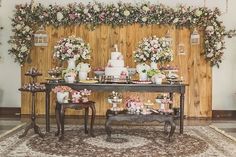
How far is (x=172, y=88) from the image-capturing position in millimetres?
6910

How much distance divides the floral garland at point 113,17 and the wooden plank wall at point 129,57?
0.68 ft

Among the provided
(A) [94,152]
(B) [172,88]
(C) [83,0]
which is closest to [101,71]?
(B) [172,88]

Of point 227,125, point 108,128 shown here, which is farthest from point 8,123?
point 227,125

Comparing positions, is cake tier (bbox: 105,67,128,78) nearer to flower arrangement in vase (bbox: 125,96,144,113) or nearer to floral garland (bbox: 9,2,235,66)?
flower arrangement in vase (bbox: 125,96,144,113)

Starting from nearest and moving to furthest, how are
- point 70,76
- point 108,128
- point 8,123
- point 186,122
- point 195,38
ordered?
point 108,128, point 70,76, point 8,123, point 186,122, point 195,38

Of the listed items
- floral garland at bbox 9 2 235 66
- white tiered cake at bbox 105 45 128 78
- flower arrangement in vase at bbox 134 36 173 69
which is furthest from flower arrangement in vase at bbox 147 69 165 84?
floral garland at bbox 9 2 235 66

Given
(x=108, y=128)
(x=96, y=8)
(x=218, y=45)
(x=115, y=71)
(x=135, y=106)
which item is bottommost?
(x=108, y=128)

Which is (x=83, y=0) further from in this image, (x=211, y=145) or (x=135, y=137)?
(x=211, y=145)

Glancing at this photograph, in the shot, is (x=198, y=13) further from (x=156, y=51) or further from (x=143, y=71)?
(x=143, y=71)

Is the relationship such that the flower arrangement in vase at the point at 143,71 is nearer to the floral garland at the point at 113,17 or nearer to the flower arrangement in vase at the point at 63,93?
the flower arrangement in vase at the point at 63,93

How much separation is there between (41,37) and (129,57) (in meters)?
1.84

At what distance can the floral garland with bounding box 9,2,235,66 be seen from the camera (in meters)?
9.02

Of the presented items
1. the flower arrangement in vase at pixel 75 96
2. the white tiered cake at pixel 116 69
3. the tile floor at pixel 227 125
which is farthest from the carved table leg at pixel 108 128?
the tile floor at pixel 227 125

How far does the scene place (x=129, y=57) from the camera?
30.7ft
